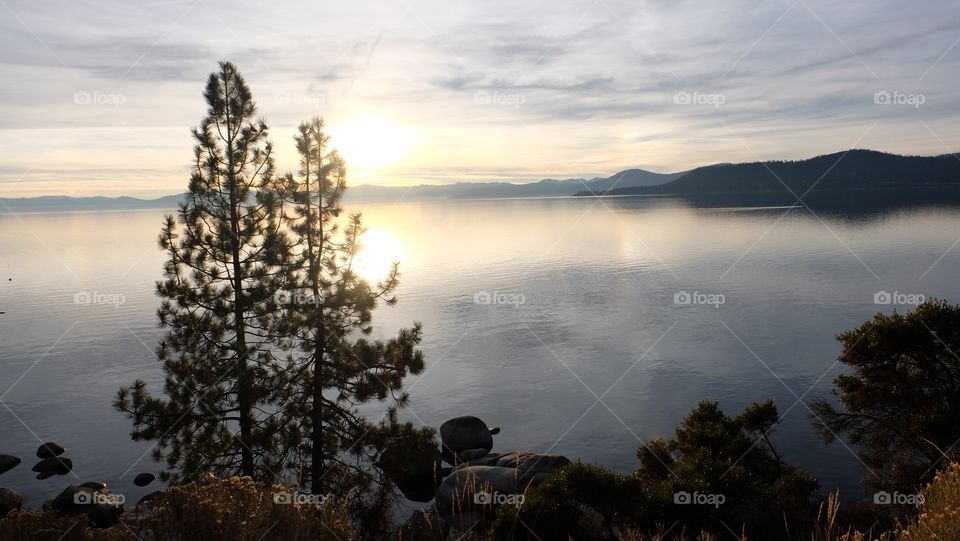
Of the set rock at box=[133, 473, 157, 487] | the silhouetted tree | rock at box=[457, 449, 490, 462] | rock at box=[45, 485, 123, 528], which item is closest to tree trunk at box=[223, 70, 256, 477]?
rock at box=[45, 485, 123, 528]

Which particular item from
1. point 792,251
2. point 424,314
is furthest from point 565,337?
point 792,251

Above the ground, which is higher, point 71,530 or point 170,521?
point 170,521

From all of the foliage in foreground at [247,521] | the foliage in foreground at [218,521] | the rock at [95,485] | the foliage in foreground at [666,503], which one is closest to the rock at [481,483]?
the foliage in foreground at [666,503]

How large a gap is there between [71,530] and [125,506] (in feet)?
62.0

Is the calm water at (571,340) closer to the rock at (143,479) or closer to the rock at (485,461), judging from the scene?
the rock at (143,479)

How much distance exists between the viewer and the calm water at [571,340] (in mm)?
32812

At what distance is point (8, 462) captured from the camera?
30.8m

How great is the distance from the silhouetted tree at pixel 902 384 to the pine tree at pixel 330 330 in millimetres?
15974

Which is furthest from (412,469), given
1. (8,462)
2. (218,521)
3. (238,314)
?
(8,462)

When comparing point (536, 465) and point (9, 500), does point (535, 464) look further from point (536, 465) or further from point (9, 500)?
point (9, 500)

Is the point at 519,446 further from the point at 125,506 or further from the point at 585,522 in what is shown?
the point at 125,506

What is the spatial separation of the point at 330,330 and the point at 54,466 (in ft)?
59.9

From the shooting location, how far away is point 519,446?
1219 inches

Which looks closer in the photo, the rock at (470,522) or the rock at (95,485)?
the rock at (470,522)
